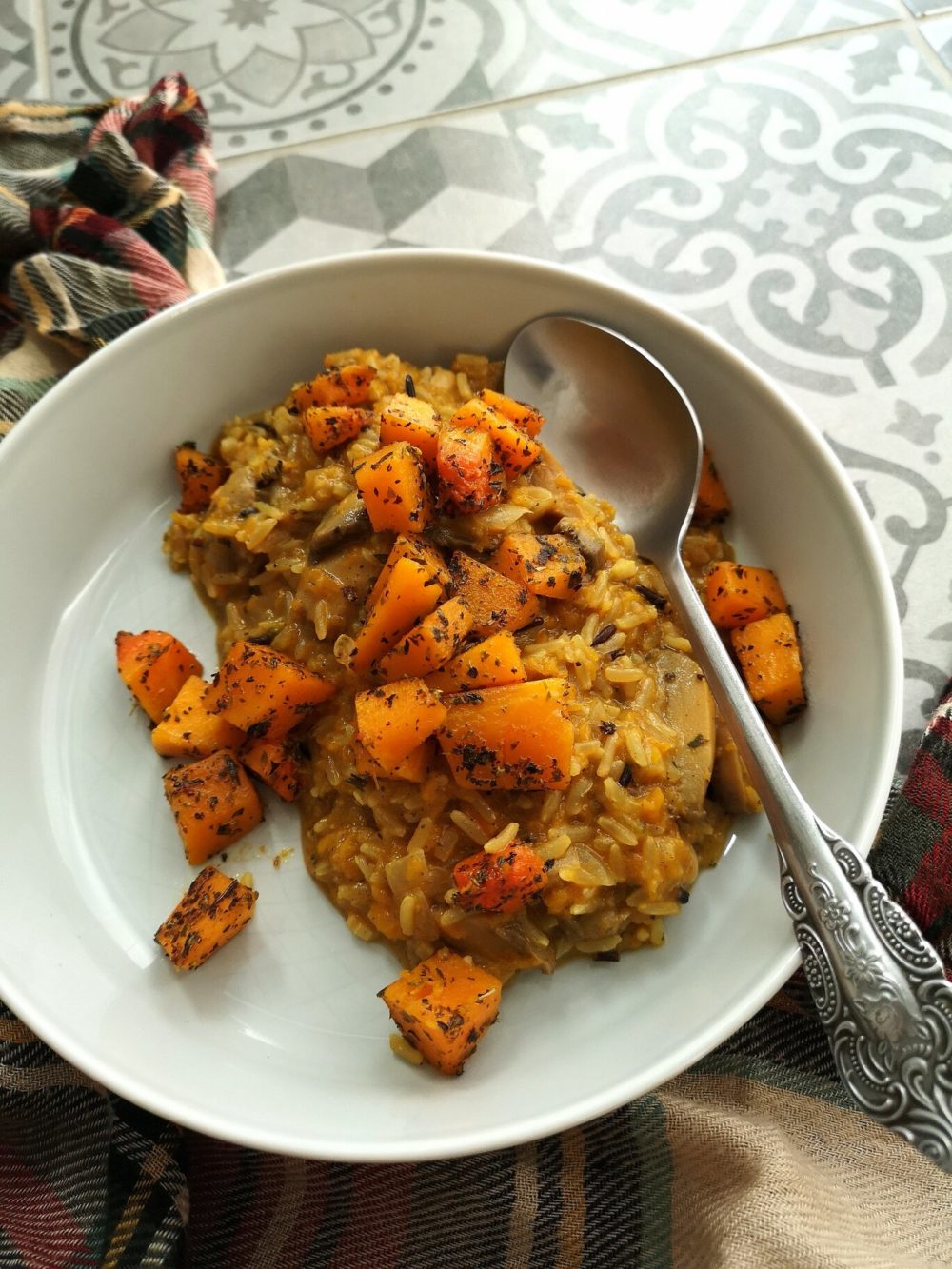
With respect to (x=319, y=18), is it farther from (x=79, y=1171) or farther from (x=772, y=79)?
→ (x=79, y=1171)

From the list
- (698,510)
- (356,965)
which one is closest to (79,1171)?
(356,965)

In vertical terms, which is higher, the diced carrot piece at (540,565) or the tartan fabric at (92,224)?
the tartan fabric at (92,224)

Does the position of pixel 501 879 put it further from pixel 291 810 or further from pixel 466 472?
pixel 466 472

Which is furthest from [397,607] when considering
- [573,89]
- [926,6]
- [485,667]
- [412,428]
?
[926,6]

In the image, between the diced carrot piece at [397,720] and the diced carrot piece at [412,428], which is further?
the diced carrot piece at [412,428]

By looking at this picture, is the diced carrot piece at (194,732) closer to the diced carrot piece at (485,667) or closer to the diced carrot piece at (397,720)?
the diced carrot piece at (397,720)

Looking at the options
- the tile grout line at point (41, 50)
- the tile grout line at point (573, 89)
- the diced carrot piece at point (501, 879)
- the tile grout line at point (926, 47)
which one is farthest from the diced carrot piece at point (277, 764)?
the tile grout line at point (926, 47)
